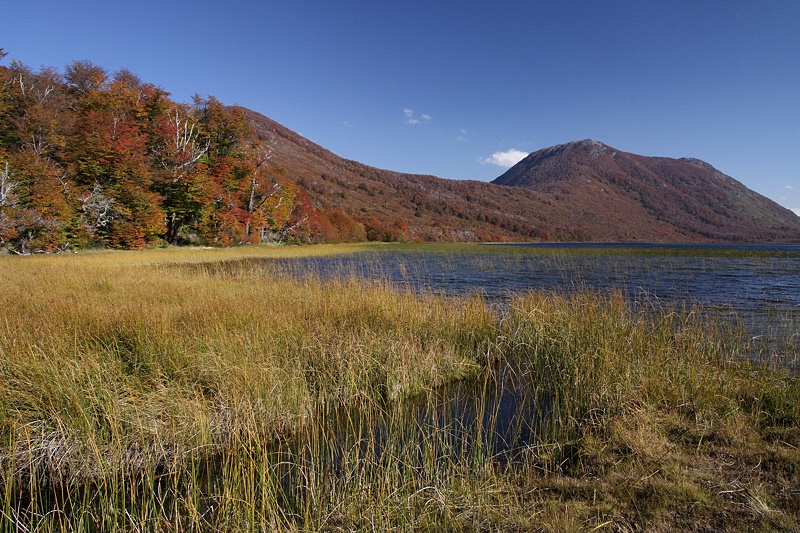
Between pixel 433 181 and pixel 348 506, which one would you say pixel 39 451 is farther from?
pixel 433 181

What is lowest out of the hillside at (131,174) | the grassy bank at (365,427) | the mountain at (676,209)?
the grassy bank at (365,427)

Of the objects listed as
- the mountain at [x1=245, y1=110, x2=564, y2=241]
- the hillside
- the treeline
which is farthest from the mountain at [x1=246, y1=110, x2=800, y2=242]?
the treeline

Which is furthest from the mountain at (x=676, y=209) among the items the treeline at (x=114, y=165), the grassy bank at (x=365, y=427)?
the grassy bank at (x=365, y=427)

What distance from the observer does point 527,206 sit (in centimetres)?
15275

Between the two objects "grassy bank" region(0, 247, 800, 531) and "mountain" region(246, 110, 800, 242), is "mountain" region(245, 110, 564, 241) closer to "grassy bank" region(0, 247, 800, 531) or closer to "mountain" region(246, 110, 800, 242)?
"mountain" region(246, 110, 800, 242)

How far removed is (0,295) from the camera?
697 centimetres

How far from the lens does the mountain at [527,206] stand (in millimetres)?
102625

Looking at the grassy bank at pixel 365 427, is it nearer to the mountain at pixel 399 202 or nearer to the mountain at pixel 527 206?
the mountain at pixel 399 202

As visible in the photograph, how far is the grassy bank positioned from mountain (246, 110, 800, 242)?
66902mm

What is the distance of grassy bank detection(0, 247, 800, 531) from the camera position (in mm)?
2336

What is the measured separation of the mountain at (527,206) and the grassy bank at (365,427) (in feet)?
219

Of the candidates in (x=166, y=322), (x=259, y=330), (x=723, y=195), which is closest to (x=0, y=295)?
(x=166, y=322)

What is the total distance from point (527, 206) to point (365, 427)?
159 metres

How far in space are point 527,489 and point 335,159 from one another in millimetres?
174858
